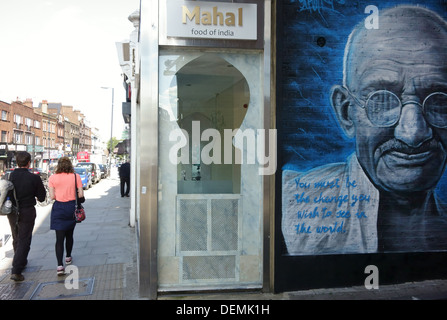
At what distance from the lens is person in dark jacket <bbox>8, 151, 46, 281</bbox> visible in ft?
18.9

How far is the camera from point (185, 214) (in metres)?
5.14

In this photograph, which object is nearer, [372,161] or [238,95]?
[372,161]

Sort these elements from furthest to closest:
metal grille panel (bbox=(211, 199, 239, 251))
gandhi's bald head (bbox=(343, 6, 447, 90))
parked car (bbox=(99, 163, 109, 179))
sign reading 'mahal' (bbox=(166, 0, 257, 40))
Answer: parked car (bbox=(99, 163, 109, 179)) < gandhi's bald head (bbox=(343, 6, 447, 90)) < metal grille panel (bbox=(211, 199, 239, 251)) < sign reading 'mahal' (bbox=(166, 0, 257, 40))

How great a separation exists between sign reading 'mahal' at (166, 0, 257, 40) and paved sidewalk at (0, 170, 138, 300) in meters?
3.57

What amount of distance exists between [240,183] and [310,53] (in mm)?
2026

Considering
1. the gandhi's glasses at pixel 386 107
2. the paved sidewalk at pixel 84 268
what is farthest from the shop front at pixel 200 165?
the gandhi's glasses at pixel 386 107

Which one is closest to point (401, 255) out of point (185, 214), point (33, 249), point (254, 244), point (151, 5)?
point (254, 244)

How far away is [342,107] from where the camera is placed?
5312mm

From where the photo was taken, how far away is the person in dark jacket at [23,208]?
5.75 meters

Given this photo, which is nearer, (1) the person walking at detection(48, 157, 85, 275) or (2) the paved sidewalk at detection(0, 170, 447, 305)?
(2) the paved sidewalk at detection(0, 170, 447, 305)

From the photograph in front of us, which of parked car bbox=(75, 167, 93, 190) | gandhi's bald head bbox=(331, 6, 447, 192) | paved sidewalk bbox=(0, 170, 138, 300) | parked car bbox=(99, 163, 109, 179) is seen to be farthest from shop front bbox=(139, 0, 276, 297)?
parked car bbox=(99, 163, 109, 179)

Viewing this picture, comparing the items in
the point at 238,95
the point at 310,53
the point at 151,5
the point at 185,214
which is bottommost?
the point at 185,214

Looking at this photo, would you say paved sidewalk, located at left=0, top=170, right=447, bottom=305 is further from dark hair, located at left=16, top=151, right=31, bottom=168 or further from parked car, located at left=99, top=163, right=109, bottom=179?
parked car, located at left=99, top=163, right=109, bottom=179
